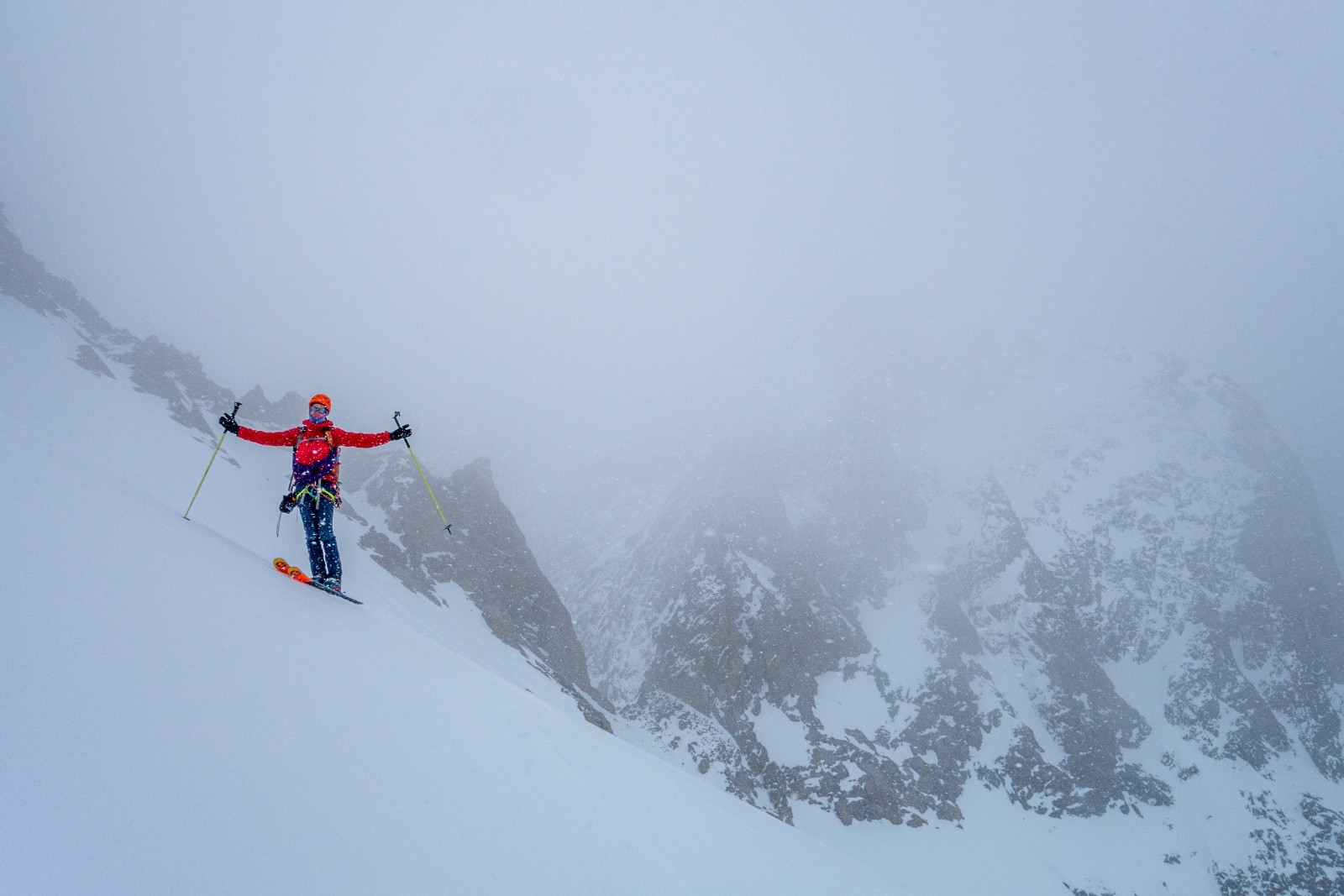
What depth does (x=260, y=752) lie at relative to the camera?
362cm

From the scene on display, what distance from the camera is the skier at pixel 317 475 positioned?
8516 millimetres

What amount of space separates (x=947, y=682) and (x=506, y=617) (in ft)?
159

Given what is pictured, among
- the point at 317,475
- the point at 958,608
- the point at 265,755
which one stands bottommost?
the point at 265,755

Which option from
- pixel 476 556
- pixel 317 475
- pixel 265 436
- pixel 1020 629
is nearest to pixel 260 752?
pixel 317 475

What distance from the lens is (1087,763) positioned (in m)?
52.3

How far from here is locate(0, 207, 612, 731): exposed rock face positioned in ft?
111

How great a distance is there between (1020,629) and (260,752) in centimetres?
7748

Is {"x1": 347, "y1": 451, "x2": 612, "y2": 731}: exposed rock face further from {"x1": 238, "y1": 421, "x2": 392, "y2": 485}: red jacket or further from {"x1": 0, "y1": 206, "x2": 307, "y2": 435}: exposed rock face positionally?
{"x1": 238, "y1": 421, "x2": 392, "y2": 485}: red jacket

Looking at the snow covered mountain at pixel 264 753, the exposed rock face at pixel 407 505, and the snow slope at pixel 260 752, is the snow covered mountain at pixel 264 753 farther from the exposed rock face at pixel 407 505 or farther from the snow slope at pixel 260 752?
the exposed rock face at pixel 407 505

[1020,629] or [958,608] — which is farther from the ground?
[1020,629]

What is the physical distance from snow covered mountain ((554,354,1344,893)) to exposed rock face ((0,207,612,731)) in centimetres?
1673

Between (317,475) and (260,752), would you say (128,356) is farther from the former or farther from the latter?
(260,752)

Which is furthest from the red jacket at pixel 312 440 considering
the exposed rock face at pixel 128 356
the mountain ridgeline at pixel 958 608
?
the exposed rock face at pixel 128 356

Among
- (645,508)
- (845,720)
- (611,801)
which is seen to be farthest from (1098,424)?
(611,801)
